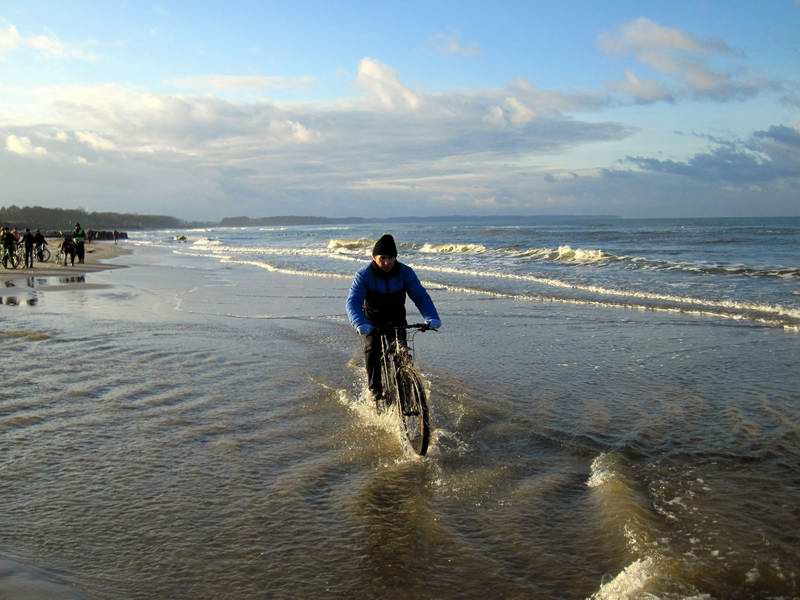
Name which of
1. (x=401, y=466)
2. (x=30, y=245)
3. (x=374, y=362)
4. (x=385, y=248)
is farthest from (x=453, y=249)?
(x=401, y=466)

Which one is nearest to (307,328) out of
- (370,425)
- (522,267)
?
(370,425)

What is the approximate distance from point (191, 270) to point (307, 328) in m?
19.8

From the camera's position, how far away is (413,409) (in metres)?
6.25

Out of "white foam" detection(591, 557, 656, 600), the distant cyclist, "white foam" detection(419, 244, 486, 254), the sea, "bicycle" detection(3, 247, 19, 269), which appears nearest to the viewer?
"white foam" detection(591, 557, 656, 600)

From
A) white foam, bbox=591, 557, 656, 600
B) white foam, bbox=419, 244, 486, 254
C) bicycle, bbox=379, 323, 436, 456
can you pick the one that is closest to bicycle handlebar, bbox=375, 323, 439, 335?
bicycle, bbox=379, 323, 436, 456

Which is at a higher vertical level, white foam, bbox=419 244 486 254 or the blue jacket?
white foam, bbox=419 244 486 254

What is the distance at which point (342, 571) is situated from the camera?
4.04 m

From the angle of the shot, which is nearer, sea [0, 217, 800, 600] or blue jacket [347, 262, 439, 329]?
Answer: sea [0, 217, 800, 600]

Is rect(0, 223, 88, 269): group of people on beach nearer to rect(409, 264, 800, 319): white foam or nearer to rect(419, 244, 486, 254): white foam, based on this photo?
rect(409, 264, 800, 319): white foam

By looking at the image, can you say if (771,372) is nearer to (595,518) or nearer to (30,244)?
(595,518)

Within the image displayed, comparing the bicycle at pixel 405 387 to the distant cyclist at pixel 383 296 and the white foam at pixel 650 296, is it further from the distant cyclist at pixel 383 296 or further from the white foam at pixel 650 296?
the white foam at pixel 650 296

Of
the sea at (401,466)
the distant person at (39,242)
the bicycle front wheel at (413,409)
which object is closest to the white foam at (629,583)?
the sea at (401,466)

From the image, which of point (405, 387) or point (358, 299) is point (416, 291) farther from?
point (405, 387)

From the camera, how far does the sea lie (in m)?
4.00
